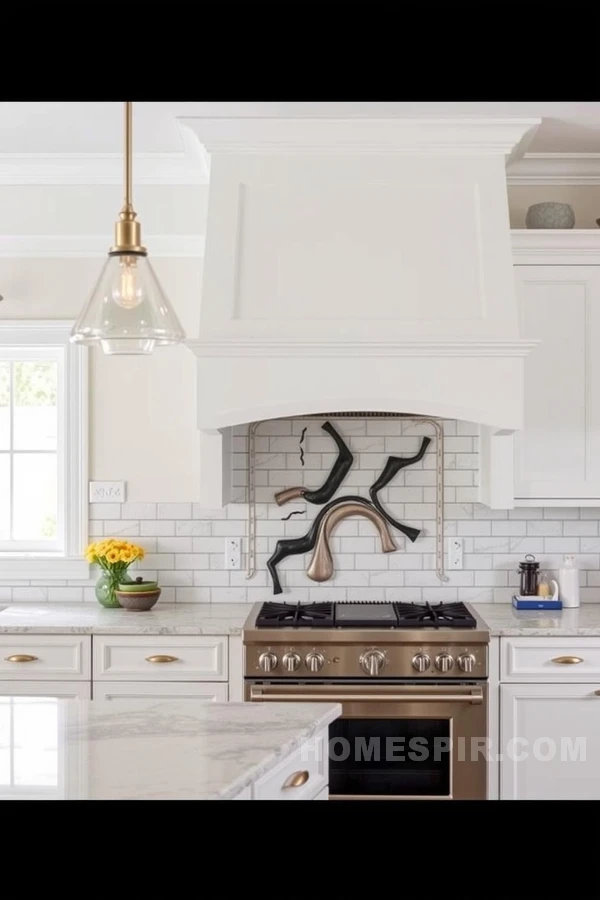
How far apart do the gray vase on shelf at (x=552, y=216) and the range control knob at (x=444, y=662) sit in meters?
1.81

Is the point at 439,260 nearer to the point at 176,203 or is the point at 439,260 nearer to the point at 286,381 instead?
the point at 286,381

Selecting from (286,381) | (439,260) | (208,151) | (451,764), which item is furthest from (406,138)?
(451,764)

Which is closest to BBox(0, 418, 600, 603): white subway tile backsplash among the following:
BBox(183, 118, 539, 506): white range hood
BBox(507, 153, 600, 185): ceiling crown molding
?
BBox(183, 118, 539, 506): white range hood

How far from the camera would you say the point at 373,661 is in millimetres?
3414

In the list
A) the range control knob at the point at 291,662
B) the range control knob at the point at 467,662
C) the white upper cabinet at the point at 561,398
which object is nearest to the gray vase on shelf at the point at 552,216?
the white upper cabinet at the point at 561,398

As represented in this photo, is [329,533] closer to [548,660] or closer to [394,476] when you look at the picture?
[394,476]

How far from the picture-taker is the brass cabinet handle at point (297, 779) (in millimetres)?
1961

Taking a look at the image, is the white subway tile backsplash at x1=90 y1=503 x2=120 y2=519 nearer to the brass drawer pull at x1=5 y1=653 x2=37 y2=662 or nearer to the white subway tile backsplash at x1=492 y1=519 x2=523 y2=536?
the brass drawer pull at x1=5 y1=653 x2=37 y2=662

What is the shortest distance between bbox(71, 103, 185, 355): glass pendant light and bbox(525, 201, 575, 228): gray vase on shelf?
238 centimetres

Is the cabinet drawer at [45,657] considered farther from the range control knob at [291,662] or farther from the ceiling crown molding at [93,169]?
the ceiling crown molding at [93,169]

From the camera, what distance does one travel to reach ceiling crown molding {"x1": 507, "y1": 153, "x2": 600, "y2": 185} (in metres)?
3.98

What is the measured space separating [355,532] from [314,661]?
0.81 meters

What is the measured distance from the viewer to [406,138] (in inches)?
141

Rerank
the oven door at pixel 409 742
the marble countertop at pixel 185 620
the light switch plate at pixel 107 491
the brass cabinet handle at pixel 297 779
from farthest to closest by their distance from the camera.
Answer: the light switch plate at pixel 107 491, the marble countertop at pixel 185 620, the oven door at pixel 409 742, the brass cabinet handle at pixel 297 779
